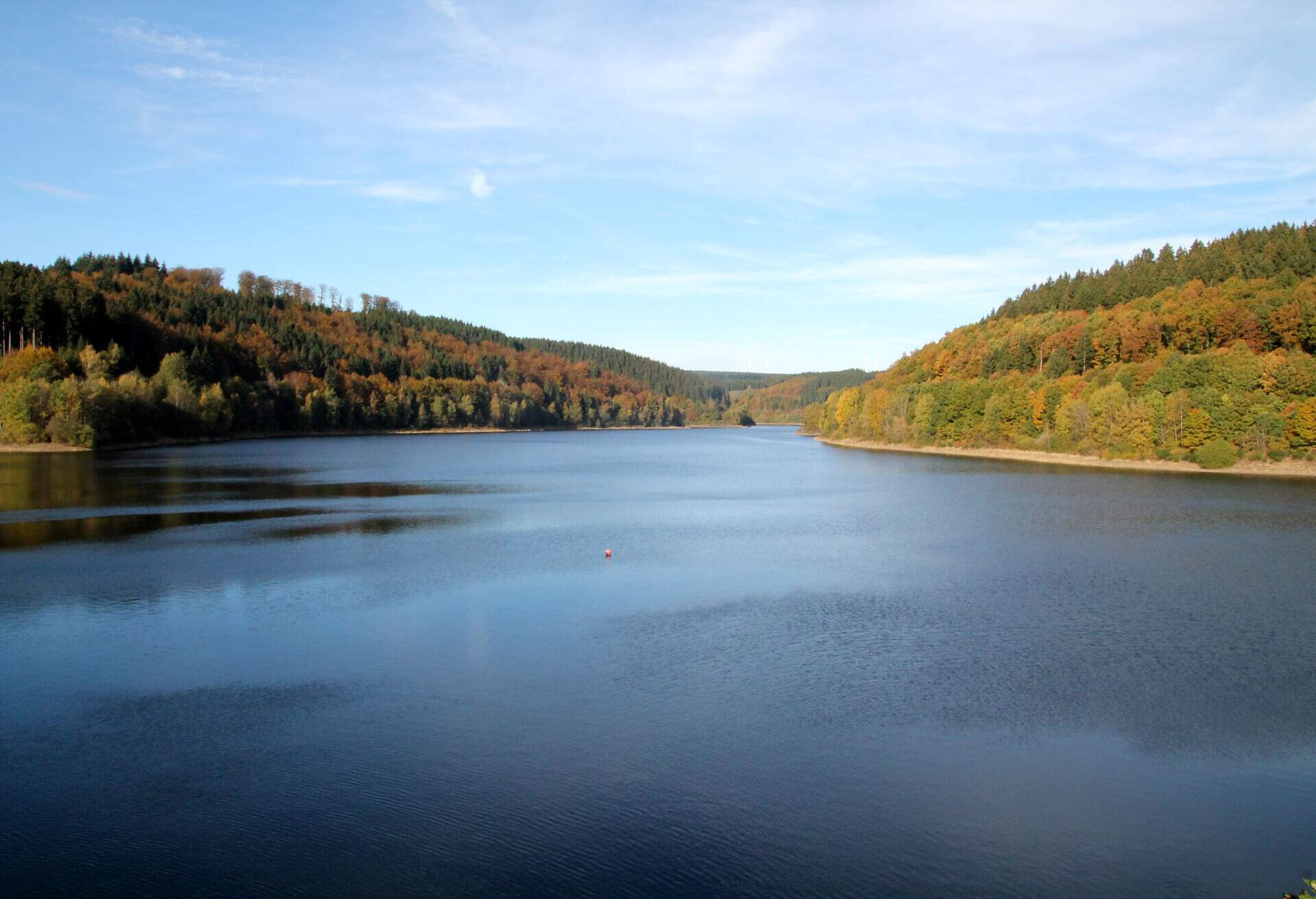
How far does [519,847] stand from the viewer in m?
7.28

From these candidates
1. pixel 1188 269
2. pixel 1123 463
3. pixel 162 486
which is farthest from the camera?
pixel 1188 269

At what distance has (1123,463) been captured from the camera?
51344 mm

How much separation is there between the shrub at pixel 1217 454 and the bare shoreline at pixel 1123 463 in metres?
0.27

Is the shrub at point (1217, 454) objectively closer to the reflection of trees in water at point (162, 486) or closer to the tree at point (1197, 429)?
the tree at point (1197, 429)

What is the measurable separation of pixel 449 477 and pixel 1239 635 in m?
35.0

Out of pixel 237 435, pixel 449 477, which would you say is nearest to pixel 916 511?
pixel 449 477

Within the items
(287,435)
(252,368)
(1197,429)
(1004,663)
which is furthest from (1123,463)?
(252,368)

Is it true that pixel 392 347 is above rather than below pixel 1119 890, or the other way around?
above

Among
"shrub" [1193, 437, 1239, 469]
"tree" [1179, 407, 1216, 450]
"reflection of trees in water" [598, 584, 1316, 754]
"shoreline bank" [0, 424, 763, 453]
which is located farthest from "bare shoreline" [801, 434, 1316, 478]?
"shoreline bank" [0, 424, 763, 453]

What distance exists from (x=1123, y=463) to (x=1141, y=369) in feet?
23.6

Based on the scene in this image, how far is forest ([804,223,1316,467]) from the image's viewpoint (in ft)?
156

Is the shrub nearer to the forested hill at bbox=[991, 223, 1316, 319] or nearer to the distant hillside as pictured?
the forested hill at bbox=[991, 223, 1316, 319]

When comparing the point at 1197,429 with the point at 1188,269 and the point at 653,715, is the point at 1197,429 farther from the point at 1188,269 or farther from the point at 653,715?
the point at 653,715

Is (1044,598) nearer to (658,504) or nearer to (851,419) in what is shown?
(658,504)
